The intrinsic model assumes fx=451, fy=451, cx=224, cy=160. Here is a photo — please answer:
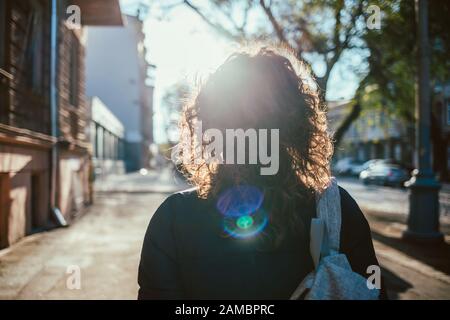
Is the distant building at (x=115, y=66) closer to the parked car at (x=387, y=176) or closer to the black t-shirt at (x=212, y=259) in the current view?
the parked car at (x=387, y=176)

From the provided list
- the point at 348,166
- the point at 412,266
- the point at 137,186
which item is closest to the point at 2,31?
the point at 412,266

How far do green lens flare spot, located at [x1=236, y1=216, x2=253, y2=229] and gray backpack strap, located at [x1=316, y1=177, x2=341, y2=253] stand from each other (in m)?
0.23

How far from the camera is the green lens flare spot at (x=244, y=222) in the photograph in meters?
1.52

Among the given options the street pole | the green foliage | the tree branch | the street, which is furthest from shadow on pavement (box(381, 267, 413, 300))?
the tree branch

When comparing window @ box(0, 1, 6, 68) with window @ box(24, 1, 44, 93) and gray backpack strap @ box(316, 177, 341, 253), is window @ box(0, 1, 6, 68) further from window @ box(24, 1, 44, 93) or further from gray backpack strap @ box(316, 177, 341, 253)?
gray backpack strap @ box(316, 177, 341, 253)

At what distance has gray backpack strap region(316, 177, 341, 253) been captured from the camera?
149 centimetres

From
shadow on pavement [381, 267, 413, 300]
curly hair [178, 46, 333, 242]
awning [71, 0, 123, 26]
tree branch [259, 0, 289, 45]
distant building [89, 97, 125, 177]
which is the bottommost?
shadow on pavement [381, 267, 413, 300]

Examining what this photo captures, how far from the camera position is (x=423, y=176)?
7.91m

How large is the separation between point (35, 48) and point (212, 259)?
8.71m

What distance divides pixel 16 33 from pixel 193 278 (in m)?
7.49

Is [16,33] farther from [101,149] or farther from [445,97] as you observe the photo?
[445,97]

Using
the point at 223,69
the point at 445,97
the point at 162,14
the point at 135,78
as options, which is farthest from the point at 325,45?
the point at 135,78

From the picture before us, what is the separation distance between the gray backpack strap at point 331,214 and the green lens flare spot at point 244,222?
231mm

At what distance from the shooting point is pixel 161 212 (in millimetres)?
1539
